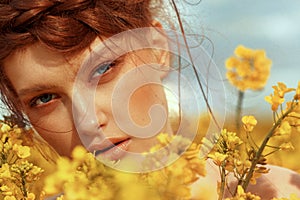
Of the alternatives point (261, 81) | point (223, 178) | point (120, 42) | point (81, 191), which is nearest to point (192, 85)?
point (120, 42)

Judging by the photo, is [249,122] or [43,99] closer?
[249,122]

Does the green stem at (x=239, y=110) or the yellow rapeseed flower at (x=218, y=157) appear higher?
the yellow rapeseed flower at (x=218, y=157)

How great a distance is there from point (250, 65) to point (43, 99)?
37.2 inches

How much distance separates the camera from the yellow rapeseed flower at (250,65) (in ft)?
5.64

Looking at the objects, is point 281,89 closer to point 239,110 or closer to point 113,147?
point 113,147

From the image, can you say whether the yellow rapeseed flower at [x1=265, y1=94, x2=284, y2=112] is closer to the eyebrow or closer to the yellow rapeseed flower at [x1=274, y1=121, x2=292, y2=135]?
the yellow rapeseed flower at [x1=274, y1=121, x2=292, y2=135]

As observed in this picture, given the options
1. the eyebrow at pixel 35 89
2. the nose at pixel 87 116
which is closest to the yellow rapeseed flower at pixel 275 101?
the nose at pixel 87 116

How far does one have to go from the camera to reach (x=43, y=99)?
1.01 meters

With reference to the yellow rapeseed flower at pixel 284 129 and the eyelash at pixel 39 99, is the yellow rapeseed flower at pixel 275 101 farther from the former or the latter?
the eyelash at pixel 39 99

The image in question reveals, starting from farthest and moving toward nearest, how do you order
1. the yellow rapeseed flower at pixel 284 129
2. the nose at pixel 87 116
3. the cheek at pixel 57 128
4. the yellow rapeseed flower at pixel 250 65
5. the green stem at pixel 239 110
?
the yellow rapeseed flower at pixel 250 65
the green stem at pixel 239 110
the cheek at pixel 57 128
the nose at pixel 87 116
the yellow rapeseed flower at pixel 284 129

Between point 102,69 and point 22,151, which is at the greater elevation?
point 102,69

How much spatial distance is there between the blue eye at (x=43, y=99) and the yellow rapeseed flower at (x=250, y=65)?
81 cm

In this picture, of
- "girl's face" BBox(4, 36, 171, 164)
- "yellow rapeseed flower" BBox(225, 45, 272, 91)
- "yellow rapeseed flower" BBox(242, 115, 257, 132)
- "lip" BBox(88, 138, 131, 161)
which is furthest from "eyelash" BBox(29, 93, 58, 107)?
"yellow rapeseed flower" BBox(225, 45, 272, 91)

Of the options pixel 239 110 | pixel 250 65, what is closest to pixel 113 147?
pixel 239 110
